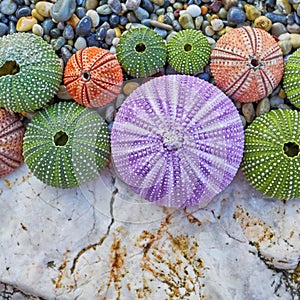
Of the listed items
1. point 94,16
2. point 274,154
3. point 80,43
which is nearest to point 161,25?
point 94,16

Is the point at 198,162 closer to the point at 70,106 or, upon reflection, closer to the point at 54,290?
the point at 70,106

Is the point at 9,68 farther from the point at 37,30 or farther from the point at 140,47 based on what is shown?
the point at 140,47

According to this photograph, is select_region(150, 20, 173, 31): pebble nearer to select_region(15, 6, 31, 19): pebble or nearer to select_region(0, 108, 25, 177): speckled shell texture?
select_region(15, 6, 31, 19): pebble

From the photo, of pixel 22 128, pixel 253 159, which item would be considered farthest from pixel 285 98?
pixel 22 128

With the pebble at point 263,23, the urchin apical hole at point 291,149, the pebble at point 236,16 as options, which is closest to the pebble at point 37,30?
the pebble at point 236,16

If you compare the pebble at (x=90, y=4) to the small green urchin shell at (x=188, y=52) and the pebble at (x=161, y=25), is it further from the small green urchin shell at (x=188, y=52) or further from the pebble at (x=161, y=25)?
the small green urchin shell at (x=188, y=52)

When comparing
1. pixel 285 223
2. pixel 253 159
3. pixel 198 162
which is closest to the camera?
pixel 198 162
